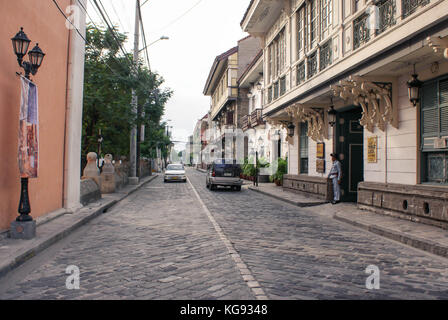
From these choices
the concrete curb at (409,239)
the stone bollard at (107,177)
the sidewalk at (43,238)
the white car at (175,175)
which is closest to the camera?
the sidewalk at (43,238)

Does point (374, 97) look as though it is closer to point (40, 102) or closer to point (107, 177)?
point (40, 102)

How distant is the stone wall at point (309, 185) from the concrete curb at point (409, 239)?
464 centimetres

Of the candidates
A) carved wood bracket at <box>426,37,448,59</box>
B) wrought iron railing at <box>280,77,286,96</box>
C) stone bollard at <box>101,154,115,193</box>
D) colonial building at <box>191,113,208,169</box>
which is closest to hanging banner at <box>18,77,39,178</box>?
carved wood bracket at <box>426,37,448,59</box>

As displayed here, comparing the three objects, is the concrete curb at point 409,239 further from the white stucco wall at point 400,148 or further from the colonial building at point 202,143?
the colonial building at point 202,143

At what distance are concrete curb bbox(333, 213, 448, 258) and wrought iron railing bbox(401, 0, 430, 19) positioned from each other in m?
4.78

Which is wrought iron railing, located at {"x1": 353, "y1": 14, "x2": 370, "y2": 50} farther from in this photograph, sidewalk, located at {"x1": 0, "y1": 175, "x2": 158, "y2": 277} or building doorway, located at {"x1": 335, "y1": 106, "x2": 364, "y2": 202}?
sidewalk, located at {"x1": 0, "y1": 175, "x2": 158, "y2": 277}

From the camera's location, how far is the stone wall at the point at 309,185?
14.2 meters

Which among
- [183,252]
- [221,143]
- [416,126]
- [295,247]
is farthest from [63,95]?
[221,143]

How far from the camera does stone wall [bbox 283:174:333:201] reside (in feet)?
46.6

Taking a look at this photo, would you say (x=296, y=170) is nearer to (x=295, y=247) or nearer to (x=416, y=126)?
Answer: (x=416, y=126)

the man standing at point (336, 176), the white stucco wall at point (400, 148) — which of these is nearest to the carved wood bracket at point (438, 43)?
the white stucco wall at point (400, 148)

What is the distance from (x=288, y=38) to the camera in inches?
689
